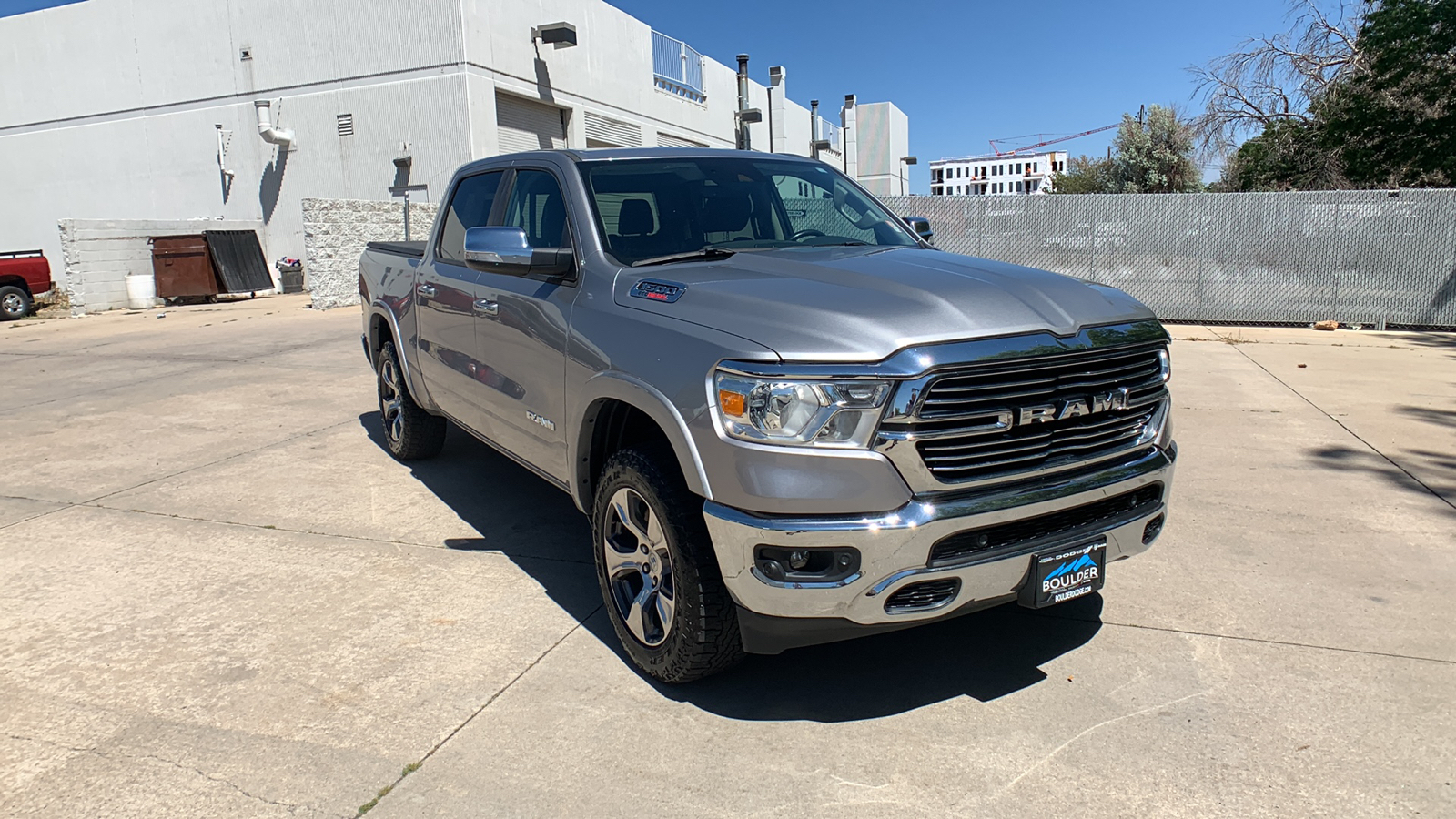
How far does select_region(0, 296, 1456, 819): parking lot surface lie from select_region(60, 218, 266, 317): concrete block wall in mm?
16378

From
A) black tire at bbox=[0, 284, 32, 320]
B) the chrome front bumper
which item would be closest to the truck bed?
the chrome front bumper

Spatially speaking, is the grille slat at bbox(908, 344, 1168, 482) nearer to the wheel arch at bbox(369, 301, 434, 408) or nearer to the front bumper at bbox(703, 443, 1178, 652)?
the front bumper at bbox(703, 443, 1178, 652)

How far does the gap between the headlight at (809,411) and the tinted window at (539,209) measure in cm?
160

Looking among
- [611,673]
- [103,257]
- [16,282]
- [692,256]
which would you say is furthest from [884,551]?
[103,257]

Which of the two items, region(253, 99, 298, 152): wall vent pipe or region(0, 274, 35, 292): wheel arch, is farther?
region(253, 99, 298, 152): wall vent pipe

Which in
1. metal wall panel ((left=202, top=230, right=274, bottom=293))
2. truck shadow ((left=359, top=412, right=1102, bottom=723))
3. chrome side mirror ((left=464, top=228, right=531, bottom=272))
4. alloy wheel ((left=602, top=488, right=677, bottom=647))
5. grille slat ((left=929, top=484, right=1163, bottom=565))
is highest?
metal wall panel ((left=202, top=230, right=274, bottom=293))

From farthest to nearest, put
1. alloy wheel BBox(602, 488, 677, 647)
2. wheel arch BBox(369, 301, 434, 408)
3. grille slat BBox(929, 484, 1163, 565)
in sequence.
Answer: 1. wheel arch BBox(369, 301, 434, 408)
2. alloy wheel BBox(602, 488, 677, 647)
3. grille slat BBox(929, 484, 1163, 565)

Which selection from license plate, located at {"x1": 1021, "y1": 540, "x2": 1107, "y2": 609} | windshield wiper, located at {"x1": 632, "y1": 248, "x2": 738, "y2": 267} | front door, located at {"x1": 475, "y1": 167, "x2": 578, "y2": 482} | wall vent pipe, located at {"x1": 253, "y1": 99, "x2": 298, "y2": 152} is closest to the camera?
license plate, located at {"x1": 1021, "y1": 540, "x2": 1107, "y2": 609}

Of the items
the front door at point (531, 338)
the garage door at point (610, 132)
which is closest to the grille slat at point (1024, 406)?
the front door at point (531, 338)

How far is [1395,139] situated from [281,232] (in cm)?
2504

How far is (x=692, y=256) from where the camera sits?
12.7ft

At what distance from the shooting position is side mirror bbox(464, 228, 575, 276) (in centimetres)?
386

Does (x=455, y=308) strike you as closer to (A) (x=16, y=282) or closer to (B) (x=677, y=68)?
(A) (x=16, y=282)

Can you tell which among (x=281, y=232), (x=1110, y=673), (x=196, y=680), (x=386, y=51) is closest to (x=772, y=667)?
(x=1110, y=673)
